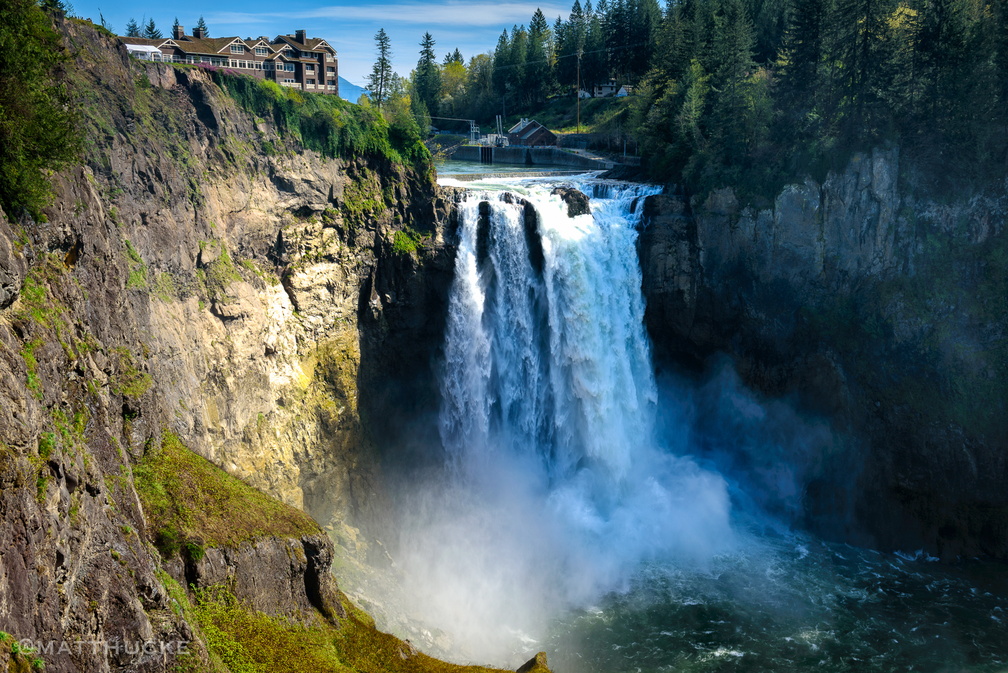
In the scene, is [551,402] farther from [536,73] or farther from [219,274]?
[536,73]

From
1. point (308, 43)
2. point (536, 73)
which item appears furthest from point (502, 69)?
point (308, 43)

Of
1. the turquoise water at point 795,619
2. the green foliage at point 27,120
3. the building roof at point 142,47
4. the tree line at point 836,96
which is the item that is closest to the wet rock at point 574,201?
the tree line at point 836,96

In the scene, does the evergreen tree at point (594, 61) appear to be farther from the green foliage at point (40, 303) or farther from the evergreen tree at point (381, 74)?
the green foliage at point (40, 303)

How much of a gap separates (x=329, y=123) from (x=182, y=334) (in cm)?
1291

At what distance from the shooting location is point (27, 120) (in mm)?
17203

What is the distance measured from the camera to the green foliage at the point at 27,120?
1623cm

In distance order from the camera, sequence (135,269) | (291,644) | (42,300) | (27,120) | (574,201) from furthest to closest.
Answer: (574,201) < (135,269) < (291,644) < (27,120) < (42,300)

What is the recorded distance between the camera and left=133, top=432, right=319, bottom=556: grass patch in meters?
17.9

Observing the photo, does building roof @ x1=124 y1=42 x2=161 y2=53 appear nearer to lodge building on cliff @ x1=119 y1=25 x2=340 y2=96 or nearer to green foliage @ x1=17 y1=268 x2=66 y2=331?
lodge building on cliff @ x1=119 y1=25 x2=340 y2=96

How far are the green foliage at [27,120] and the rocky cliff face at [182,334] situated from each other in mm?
817

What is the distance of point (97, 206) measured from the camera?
20.6 metres

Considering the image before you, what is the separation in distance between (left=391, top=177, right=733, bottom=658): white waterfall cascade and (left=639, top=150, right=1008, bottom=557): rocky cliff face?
400cm

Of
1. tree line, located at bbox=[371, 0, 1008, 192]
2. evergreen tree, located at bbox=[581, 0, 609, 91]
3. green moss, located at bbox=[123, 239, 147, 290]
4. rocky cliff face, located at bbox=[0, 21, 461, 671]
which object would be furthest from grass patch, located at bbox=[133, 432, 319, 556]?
evergreen tree, located at bbox=[581, 0, 609, 91]

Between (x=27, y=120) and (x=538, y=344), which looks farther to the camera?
(x=538, y=344)
